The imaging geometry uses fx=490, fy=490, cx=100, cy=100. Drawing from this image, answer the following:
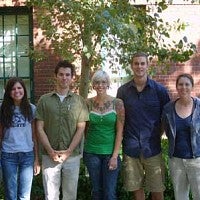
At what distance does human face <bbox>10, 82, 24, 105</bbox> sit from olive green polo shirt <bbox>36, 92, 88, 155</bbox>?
26 cm

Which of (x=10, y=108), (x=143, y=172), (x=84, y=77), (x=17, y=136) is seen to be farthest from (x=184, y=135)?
(x=84, y=77)

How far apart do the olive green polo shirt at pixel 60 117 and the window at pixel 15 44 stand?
5.62 m

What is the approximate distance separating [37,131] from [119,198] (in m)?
1.99

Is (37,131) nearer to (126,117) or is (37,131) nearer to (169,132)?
(126,117)

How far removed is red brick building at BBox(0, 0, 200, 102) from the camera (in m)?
11.0

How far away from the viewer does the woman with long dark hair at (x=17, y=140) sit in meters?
5.55

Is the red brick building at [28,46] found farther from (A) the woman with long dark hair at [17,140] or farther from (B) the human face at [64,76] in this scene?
(B) the human face at [64,76]

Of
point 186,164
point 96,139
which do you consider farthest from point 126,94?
point 186,164

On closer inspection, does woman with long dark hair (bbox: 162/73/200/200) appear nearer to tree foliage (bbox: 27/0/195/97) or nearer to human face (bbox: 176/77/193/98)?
human face (bbox: 176/77/193/98)

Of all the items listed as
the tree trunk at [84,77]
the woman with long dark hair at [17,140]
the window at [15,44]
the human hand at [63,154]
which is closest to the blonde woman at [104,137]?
the human hand at [63,154]

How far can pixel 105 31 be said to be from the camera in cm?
578

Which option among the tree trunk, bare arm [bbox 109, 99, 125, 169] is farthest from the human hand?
the tree trunk

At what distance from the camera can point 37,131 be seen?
5551mm

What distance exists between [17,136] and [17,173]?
17.3 inches
